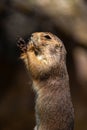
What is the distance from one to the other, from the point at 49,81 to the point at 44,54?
36cm

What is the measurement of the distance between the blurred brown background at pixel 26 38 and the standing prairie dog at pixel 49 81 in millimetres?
6816

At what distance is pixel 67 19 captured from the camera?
619 inches

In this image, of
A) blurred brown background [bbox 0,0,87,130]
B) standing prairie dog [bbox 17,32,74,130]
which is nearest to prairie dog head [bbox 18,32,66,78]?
standing prairie dog [bbox 17,32,74,130]

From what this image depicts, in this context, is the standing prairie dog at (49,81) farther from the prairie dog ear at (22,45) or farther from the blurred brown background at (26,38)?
the blurred brown background at (26,38)

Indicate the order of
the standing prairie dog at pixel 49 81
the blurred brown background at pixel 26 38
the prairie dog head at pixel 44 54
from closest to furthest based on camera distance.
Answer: the standing prairie dog at pixel 49 81
the prairie dog head at pixel 44 54
the blurred brown background at pixel 26 38

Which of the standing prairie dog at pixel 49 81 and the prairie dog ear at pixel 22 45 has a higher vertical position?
the prairie dog ear at pixel 22 45

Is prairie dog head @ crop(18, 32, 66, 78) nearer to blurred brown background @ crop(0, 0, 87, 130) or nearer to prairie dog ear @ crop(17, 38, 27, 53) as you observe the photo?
prairie dog ear @ crop(17, 38, 27, 53)

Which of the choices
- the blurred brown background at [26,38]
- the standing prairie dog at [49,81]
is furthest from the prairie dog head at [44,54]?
the blurred brown background at [26,38]

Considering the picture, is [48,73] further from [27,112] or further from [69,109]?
[27,112]

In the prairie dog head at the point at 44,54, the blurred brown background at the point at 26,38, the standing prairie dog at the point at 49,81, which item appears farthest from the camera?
the blurred brown background at the point at 26,38

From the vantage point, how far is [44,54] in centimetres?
800

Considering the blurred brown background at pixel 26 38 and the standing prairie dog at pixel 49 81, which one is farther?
the blurred brown background at pixel 26 38

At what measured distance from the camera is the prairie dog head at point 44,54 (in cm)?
802

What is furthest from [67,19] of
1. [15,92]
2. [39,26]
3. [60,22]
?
[15,92]
